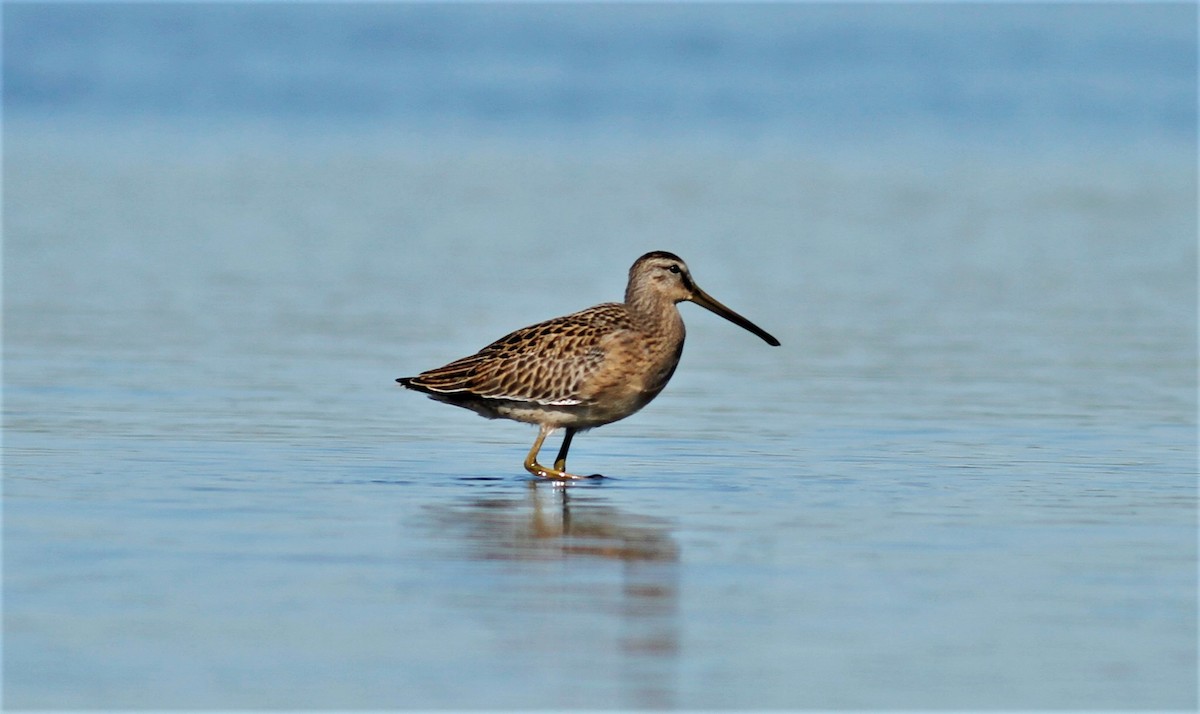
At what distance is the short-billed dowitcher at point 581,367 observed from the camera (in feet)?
34.7

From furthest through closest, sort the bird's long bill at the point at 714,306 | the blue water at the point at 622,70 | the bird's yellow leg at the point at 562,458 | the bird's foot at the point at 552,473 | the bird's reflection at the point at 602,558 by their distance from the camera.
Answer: the blue water at the point at 622,70 < the bird's long bill at the point at 714,306 < the bird's yellow leg at the point at 562,458 < the bird's foot at the point at 552,473 < the bird's reflection at the point at 602,558

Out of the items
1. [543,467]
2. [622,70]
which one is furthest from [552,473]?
[622,70]

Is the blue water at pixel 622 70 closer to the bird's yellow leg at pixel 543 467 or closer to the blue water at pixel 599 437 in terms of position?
the blue water at pixel 599 437

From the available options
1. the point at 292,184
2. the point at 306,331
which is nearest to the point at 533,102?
the point at 292,184

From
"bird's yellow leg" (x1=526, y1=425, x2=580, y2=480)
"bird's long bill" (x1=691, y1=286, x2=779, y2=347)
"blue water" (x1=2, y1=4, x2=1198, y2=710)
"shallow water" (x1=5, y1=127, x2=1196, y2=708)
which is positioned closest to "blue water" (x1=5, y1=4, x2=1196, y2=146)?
"blue water" (x1=2, y1=4, x2=1198, y2=710)

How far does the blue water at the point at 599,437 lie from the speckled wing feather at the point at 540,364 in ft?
1.43

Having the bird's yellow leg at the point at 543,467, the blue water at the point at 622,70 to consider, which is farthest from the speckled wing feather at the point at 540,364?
the blue water at the point at 622,70

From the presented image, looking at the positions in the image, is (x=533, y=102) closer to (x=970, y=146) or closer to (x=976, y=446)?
(x=970, y=146)

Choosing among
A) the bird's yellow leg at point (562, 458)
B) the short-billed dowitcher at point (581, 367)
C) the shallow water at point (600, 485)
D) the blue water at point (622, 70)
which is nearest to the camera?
the shallow water at point (600, 485)

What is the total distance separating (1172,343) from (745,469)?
643 cm

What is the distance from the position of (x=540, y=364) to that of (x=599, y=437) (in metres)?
1.91

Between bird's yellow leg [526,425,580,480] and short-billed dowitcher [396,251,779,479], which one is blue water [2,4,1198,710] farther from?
short-billed dowitcher [396,251,779,479]

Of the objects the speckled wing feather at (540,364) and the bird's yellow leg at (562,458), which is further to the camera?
the bird's yellow leg at (562,458)

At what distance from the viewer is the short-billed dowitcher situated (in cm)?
1058
